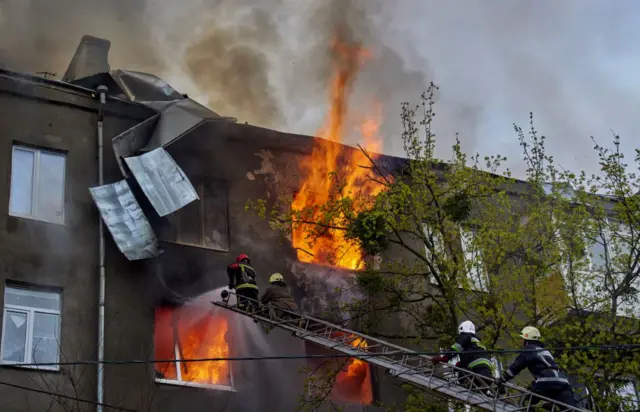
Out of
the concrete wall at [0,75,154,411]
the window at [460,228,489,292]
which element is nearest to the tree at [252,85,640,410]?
the window at [460,228,489,292]

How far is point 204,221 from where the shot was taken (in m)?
18.5

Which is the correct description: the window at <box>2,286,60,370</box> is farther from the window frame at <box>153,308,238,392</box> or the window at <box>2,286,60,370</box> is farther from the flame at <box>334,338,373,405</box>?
the flame at <box>334,338,373,405</box>

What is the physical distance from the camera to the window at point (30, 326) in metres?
15.0

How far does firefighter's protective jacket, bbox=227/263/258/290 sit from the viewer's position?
1636cm

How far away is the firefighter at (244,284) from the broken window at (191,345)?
1276mm

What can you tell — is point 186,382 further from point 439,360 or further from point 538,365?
point 538,365

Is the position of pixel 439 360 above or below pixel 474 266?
below

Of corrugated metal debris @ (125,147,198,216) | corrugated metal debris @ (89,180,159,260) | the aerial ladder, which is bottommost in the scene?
the aerial ladder

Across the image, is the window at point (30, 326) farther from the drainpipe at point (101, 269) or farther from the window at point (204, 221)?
the window at point (204, 221)

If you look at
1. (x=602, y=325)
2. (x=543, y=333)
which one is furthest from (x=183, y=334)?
(x=602, y=325)

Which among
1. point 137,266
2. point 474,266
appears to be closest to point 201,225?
point 137,266

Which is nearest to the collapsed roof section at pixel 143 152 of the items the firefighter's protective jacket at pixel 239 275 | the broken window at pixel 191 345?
the broken window at pixel 191 345

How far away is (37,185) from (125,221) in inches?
66.7

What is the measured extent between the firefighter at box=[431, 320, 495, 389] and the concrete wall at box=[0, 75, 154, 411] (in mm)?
6073
